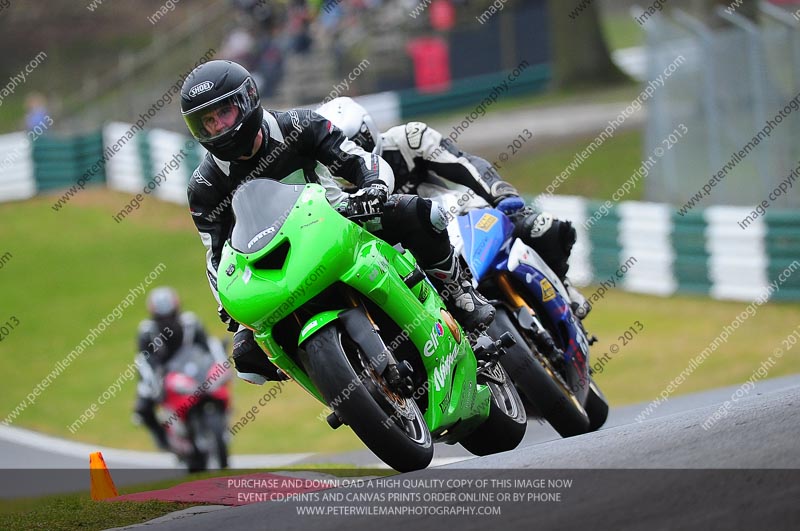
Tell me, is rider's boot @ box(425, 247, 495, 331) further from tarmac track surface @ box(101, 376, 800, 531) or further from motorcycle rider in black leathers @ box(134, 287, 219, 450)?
motorcycle rider in black leathers @ box(134, 287, 219, 450)

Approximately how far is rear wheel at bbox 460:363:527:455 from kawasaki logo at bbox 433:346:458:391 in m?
0.61

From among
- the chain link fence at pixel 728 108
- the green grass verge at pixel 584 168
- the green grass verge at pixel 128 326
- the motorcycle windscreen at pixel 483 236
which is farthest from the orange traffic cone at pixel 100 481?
the green grass verge at pixel 584 168

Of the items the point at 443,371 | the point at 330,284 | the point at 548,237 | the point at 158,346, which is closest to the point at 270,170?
the point at 330,284

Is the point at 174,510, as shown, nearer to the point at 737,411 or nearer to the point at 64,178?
the point at 737,411

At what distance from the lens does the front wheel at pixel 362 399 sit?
5.36 m

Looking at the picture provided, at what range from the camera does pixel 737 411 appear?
18.9ft

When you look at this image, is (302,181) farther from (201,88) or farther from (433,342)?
(433,342)

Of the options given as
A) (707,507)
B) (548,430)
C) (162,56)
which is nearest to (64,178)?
(162,56)

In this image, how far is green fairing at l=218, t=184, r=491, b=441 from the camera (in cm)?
554

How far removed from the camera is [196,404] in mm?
12344

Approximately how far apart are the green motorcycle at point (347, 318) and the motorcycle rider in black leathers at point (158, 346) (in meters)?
6.93

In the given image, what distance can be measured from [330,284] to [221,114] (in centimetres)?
105

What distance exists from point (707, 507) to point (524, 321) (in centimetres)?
321

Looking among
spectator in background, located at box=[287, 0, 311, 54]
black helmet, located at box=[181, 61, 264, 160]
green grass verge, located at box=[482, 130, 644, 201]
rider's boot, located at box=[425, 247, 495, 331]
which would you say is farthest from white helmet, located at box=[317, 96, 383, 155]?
spectator in background, located at box=[287, 0, 311, 54]
